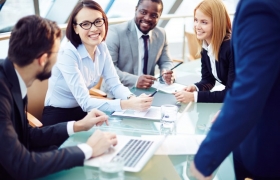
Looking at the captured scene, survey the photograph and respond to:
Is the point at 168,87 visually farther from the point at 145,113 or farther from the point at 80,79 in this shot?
the point at 80,79

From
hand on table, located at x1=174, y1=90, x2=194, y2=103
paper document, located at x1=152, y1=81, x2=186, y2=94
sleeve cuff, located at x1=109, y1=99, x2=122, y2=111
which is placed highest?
sleeve cuff, located at x1=109, y1=99, x2=122, y2=111

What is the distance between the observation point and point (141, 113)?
1938mm

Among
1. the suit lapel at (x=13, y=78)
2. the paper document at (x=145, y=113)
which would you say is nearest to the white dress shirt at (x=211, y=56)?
the paper document at (x=145, y=113)

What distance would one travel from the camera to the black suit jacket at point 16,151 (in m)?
1.17

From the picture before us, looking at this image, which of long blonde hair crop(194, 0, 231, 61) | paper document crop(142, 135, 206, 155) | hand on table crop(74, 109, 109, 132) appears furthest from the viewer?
long blonde hair crop(194, 0, 231, 61)

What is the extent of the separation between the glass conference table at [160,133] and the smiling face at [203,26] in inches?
19.4

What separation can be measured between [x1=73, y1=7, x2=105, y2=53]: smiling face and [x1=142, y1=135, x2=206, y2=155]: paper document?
96 cm

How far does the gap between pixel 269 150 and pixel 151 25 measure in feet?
6.36

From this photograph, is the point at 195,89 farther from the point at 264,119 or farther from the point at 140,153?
the point at 264,119

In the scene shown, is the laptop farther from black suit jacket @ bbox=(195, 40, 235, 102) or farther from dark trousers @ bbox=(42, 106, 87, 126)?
dark trousers @ bbox=(42, 106, 87, 126)

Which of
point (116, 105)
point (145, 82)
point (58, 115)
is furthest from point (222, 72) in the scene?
point (58, 115)

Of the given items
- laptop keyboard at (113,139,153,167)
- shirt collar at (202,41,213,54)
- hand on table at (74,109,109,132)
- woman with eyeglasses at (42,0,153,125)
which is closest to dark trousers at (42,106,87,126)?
woman with eyeglasses at (42,0,153,125)

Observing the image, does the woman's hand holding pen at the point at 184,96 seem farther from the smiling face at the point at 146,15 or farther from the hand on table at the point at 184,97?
the smiling face at the point at 146,15

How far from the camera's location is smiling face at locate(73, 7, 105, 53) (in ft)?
7.07
